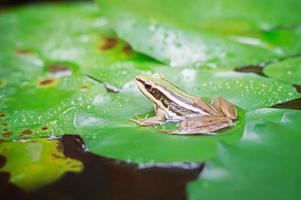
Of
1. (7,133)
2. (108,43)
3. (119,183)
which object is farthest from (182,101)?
(108,43)

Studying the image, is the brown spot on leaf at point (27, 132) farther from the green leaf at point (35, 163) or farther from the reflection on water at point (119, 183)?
the reflection on water at point (119, 183)

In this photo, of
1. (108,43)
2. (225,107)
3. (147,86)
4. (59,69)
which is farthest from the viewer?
(108,43)

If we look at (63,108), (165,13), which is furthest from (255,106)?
(165,13)

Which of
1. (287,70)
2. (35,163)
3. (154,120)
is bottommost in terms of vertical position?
(35,163)

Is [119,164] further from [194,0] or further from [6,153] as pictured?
[194,0]

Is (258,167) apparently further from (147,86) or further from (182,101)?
(147,86)

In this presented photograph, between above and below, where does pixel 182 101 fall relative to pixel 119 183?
above
